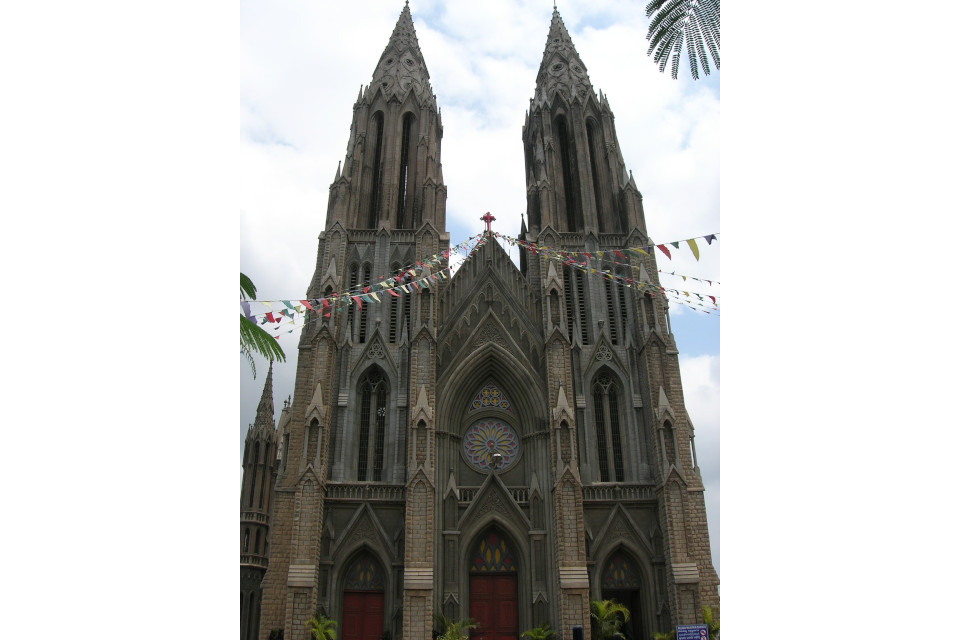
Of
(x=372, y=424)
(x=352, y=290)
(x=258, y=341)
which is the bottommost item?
(x=258, y=341)

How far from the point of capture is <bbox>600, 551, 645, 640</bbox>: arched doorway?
20.6m

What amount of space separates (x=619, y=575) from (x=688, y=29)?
18.1 metres

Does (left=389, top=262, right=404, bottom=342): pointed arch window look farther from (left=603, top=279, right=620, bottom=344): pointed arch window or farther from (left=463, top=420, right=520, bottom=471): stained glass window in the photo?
(left=603, top=279, right=620, bottom=344): pointed arch window

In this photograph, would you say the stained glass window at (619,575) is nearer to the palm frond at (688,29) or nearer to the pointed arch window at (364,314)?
the pointed arch window at (364,314)

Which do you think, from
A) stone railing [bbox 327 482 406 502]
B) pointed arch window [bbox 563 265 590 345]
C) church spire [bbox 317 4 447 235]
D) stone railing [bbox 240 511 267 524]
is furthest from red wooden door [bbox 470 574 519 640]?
stone railing [bbox 240 511 267 524]

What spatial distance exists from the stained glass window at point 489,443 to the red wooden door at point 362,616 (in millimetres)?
5621

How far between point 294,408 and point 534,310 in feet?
32.3

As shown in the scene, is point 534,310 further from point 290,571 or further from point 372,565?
point 290,571

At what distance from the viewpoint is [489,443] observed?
23.5 metres

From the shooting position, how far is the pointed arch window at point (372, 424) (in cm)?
2222

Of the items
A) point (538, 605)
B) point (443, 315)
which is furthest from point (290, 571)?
point (443, 315)

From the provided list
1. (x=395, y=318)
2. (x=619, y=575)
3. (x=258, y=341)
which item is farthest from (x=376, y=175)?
(x=258, y=341)

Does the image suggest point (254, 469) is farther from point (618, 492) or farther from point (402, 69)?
point (402, 69)

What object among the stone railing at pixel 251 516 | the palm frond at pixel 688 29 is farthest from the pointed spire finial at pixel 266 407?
the palm frond at pixel 688 29
